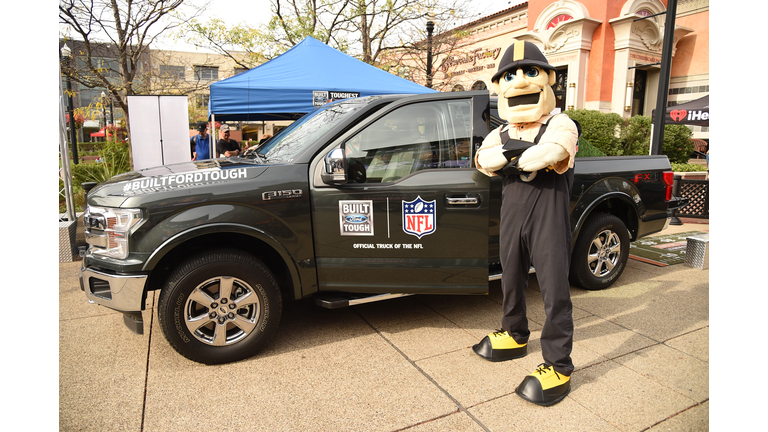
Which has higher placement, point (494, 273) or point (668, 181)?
point (668, 181)

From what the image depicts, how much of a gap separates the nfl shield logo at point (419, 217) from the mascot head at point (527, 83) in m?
0.86

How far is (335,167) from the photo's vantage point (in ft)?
10.2

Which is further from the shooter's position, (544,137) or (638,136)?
(638,136)

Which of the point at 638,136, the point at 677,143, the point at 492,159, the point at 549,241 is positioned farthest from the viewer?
the point at 638,136

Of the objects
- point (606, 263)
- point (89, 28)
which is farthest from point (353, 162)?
point (89, 28)

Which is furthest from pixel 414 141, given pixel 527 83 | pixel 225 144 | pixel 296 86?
pixel 225 144

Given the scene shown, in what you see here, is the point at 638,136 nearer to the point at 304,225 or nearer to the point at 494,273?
the point at 494,273

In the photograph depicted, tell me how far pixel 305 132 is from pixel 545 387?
8.24 feet

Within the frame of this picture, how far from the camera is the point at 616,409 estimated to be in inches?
107

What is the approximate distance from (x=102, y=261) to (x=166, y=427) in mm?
1197

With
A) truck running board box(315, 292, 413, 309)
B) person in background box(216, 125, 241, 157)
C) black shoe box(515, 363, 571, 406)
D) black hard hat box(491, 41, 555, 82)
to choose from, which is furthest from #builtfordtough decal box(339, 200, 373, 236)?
person in background box(216, 125, 241, 157)

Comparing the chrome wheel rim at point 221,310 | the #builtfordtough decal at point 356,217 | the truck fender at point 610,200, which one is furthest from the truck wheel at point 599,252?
the chrome wheel rim at point 221,310

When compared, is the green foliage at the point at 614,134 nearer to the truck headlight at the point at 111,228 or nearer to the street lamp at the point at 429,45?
the street lamp at the point at 429,45

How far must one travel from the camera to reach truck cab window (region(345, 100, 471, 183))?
348 centimetres
